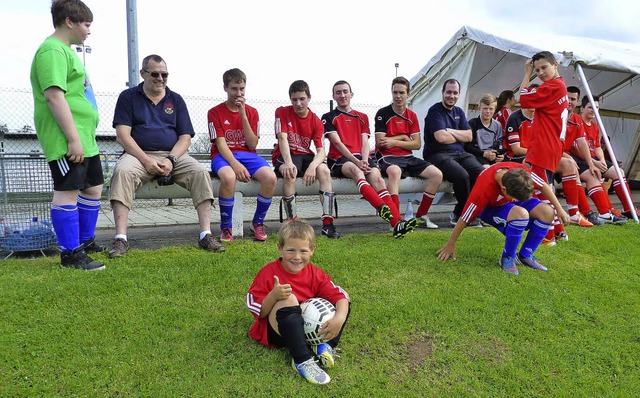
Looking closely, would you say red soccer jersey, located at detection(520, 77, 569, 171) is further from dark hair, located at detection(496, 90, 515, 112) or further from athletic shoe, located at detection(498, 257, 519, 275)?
dark hair, located at detection(496, 90, 515, 112)

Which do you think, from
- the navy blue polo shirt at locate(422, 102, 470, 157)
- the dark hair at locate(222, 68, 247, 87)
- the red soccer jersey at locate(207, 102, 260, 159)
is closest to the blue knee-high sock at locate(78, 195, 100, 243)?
the red soccer jersey at locate(207, 102, 260, 159)

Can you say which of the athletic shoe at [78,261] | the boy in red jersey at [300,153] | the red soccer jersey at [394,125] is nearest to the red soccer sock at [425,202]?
the red soccer jersey at [394,125]

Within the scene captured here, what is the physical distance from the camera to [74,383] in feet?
7.28

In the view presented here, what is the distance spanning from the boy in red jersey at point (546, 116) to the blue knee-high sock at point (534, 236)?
1134mm

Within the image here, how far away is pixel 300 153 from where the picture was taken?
538cm

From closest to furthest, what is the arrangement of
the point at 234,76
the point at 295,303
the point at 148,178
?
the point at 295,303 < the point at 148,178 < the point at 234,76

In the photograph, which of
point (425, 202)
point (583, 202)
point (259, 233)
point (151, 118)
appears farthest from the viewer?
point (583, 202)

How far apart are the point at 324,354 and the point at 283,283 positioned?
0.44 metres

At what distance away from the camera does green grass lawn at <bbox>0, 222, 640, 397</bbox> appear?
92.1 inches

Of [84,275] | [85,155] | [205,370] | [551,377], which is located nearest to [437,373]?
[551,377]

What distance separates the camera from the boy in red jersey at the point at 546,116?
5055mm

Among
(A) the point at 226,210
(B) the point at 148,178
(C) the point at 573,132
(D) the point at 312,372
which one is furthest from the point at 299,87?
(C) the point at 573,132

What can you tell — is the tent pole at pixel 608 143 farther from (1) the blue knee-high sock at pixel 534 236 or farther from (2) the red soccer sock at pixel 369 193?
(2) the red soccer sock at pixel 369 193

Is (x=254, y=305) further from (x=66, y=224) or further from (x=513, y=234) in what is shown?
(x=513, y=234)
